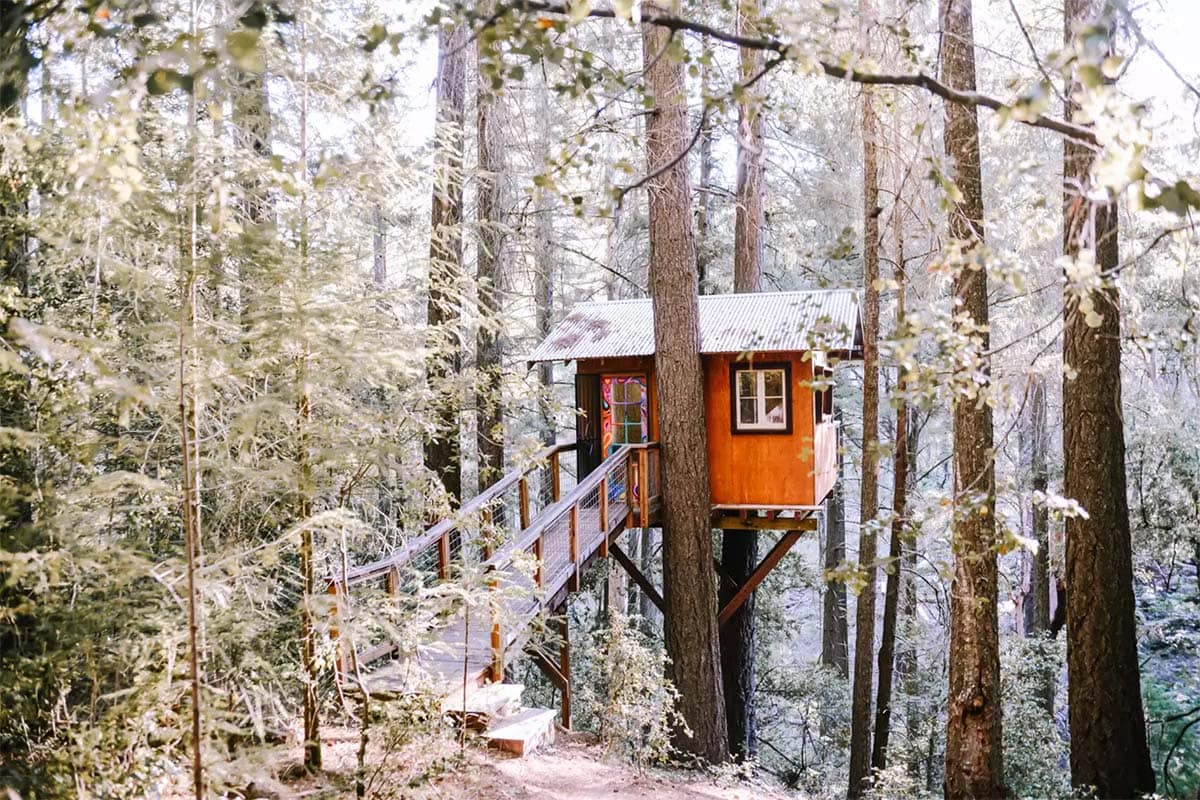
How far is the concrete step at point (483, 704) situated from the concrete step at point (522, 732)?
68 millimetres

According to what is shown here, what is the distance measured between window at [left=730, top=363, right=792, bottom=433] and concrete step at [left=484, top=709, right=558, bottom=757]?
4620 mm

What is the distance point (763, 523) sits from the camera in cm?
1005

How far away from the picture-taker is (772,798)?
650 cm

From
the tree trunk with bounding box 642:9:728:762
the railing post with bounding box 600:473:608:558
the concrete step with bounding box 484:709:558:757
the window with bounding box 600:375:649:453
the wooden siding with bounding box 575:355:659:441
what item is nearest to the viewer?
the concrete step with bounding box 484:709:558:757

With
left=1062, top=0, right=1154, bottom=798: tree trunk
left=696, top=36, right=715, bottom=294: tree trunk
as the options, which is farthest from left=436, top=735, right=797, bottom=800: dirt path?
left=696, top=36, right=715, bottom=294: tree trunk

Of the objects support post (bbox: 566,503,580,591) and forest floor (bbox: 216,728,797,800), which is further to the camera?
support post (bbox: 566,503,580,591)

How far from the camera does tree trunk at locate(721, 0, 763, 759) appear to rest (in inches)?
418

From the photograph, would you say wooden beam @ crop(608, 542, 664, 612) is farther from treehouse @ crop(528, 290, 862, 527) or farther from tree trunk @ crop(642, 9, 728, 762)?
tree trunk @ crop(642, 9, 728, 762)

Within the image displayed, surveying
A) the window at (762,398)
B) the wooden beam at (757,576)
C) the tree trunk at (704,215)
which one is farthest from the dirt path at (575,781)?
the tree trunk at (704,215)

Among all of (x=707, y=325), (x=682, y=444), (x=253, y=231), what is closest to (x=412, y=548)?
(x=253, y=231)

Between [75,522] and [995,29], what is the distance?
1216 centimetres

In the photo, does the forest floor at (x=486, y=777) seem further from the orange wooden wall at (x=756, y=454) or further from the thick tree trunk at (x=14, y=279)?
the orange wooden wall at (x=756, y=454)

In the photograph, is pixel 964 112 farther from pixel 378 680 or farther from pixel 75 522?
pixel 75 522

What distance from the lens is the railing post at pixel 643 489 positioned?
29.3 feet
